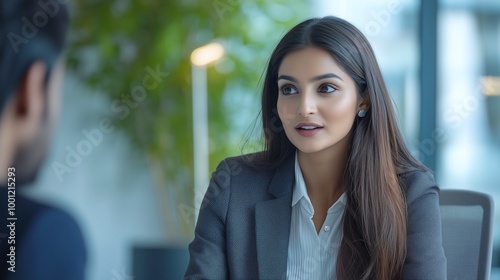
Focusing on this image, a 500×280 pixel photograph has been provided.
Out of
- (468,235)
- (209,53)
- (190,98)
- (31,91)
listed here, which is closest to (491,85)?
(209,53)

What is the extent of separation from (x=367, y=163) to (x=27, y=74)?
8.83ft

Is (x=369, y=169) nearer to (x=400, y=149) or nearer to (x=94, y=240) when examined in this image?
(x=400, y=149)

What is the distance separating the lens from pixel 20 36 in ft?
12.3

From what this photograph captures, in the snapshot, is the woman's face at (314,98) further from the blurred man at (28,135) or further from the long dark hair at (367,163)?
the blurred man at (28,135)

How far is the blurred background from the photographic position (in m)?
3.81

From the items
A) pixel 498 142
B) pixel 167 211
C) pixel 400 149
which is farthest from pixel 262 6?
pixel 400 149

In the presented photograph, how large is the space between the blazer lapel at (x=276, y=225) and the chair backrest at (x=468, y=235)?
1.54 feet

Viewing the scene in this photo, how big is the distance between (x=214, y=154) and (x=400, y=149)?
89.1 inches

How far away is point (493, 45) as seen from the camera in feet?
12.5

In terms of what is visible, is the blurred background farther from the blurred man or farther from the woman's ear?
the woman's ear

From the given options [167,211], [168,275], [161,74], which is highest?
[161,74]

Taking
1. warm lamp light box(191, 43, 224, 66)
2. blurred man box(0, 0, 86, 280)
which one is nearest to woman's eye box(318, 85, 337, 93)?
warm lamp light box(191, 43, 224, 66)

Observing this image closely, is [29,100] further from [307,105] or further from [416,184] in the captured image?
[416,184]

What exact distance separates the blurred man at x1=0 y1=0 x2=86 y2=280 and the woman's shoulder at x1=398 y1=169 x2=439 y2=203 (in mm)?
2643
